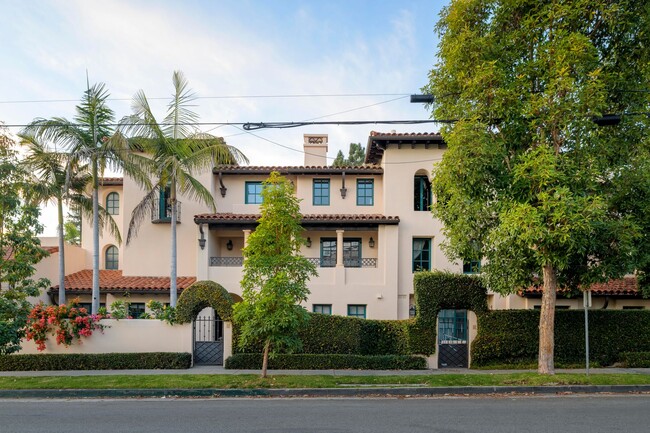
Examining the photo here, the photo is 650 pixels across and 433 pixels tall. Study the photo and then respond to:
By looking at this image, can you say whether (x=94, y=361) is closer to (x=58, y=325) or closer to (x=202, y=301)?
(x=58, y=325)

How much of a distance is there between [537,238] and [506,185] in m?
2.07

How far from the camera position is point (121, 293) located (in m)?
21.4

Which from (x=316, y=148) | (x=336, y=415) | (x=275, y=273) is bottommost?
(x=336, y=415)

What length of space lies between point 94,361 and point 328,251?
37.0 feet

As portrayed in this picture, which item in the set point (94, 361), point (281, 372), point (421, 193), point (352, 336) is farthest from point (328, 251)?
point (94, 361)

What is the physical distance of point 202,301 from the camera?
594 inches

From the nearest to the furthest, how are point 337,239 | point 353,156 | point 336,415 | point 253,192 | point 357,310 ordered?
point 336,415
point 357,310
point 337,239
point 253,192
point 353,156

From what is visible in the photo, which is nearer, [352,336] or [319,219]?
[352,336]

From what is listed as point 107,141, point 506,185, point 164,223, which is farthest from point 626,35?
point 164,223

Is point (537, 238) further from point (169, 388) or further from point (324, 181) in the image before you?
point (324, 181)

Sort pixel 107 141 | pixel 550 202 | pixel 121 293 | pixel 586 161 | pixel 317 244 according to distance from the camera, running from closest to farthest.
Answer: pixel 550 202 < pixel 586 161 < pixel 107 141 < pixel 121 293 < pixel 317 244

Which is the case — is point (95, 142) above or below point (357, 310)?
above

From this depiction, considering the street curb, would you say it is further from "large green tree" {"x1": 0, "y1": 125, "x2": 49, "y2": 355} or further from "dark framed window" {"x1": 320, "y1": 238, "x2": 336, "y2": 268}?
"dark framed window" {"x1": 320, "y1": 238, "x2": 336, "y2": 268}

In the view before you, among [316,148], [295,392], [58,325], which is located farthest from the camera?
[316,148]
